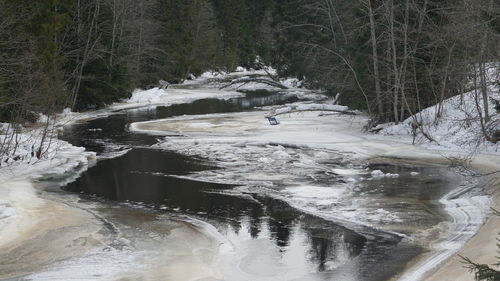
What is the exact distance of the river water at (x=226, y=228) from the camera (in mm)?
10039

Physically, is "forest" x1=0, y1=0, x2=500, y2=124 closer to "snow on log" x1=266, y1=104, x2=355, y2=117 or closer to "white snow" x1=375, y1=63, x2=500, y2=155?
"white snow" x1=375, y1=63, x2=500, y2=155

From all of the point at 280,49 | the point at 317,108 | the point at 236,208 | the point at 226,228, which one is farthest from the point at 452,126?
the point at 280,49

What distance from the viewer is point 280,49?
5931 centimetres

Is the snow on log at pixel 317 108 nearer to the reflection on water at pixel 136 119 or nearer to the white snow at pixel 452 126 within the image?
the white snow at pixel 452 126

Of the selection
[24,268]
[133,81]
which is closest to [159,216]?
[24,268]

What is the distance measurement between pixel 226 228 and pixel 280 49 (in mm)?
48048

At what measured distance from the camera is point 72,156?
21109 mm

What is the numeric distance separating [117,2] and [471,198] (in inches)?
1374

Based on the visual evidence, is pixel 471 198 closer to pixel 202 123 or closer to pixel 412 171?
pixel 412 171

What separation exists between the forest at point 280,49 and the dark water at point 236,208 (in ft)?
10.8

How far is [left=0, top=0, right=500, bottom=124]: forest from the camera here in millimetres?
20230

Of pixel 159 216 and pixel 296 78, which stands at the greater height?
pixel 296 78

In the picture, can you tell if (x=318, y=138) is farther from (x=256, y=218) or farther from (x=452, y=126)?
(x=256, y=218)

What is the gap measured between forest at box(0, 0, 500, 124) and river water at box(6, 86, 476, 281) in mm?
3926
